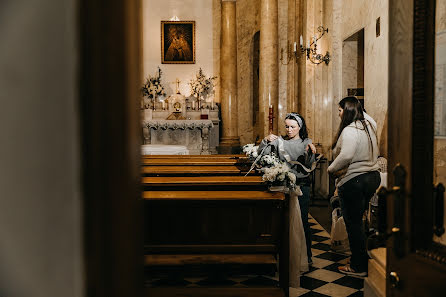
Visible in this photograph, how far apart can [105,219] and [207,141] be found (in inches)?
463

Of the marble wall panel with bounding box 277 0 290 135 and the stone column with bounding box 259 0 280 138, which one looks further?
the marble wall panel with bounding box 277 0 290 135

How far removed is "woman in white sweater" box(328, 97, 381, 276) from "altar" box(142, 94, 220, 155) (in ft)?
26.8

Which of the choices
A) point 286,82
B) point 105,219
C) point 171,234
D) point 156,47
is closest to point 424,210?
point 105,219

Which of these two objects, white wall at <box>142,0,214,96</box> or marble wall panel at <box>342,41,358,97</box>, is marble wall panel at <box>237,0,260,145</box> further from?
marble wall panel at <box>342,41,358,97</box>

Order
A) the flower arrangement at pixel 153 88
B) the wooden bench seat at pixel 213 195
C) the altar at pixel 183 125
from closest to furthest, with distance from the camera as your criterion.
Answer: the wooden bench seat at pixel 213 195 → the altar at pixel 183 125 → the flower arrangement at pixel 153 88

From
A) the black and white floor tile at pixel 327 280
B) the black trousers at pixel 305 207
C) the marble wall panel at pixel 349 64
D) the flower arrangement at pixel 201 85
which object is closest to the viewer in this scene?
the black and white floor tile at pixel 327 280

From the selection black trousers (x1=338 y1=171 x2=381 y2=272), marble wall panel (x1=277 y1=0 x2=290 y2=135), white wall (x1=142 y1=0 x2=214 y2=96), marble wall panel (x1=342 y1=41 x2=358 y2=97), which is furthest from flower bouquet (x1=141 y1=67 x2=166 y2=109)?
black trousers (x1=338 y1=171 x2=381 y2=272)

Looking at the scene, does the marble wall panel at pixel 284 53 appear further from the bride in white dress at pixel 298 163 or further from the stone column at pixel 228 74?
the bride in white dress at pixel 298 163

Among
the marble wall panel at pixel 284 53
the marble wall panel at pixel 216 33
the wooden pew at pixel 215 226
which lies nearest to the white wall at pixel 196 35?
the marble wall panel at pixel 216 33

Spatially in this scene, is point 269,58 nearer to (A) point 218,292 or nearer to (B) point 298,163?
(B) point 298,163

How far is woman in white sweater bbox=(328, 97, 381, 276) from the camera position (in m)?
4.09

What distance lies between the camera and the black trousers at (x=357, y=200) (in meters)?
4.12

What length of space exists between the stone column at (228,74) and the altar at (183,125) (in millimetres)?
288

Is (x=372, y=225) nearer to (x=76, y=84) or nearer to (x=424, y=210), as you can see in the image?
(x=424, y=210)
